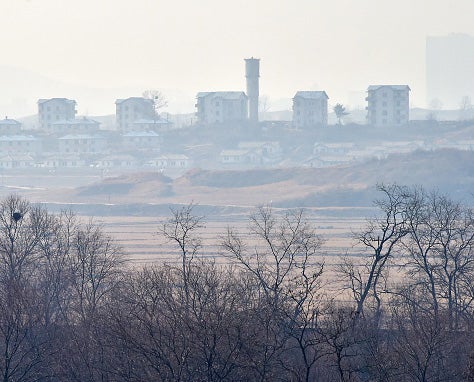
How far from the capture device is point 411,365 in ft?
35.1

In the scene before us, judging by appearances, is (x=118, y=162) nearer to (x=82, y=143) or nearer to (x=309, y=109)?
(x=82, y=143)

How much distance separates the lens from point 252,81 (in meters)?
71.3

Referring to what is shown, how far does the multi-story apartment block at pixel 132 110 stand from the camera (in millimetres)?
72875

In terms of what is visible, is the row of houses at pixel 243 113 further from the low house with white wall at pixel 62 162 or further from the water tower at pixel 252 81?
the low house with white wall at pixel 62 162

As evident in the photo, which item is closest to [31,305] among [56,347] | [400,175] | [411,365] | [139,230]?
[56,347]

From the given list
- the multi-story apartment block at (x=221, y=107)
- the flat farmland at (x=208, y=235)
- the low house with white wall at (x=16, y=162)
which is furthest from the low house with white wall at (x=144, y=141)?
the flat farmland at (x=208, y=235)

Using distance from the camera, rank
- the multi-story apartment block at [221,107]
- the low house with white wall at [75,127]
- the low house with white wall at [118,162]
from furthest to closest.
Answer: the multi-story apartment block at [221,107] < the low house with white wall at [75,127] < the low house with white wall at [118,162]

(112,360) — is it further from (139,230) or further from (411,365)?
(139,230)

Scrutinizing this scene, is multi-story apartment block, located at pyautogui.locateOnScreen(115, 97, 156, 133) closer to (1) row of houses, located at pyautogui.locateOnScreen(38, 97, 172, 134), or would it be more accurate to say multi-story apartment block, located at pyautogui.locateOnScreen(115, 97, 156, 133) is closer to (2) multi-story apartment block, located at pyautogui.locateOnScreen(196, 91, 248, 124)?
(1) row of houses, located at pyautogui.locateOnScreen(38, 97, 172, 134)

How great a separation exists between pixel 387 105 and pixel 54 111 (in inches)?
863

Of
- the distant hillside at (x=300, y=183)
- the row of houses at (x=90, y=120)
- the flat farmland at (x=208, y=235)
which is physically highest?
the row of houses at (x=90, y=120)

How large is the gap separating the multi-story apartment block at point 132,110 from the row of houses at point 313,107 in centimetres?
401

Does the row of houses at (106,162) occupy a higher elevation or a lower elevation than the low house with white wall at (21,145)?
lower

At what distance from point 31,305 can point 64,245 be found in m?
5.33
